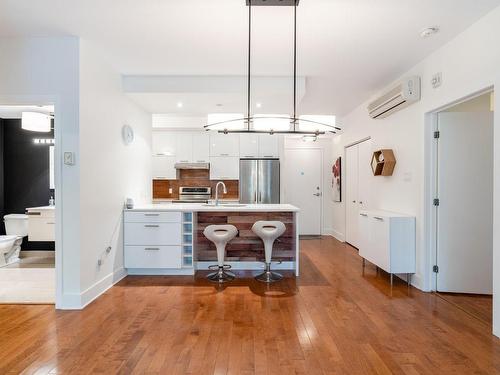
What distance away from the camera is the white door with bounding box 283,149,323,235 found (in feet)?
24.5

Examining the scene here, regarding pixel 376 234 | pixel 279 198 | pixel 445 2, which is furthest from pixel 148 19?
pixel 279 198

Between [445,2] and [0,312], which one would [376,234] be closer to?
[445,2]

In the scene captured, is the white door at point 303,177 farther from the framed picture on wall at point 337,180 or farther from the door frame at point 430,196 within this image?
the door frame at point 430,196

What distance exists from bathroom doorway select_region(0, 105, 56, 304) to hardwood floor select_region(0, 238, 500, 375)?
201 centimetres

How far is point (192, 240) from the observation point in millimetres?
4156

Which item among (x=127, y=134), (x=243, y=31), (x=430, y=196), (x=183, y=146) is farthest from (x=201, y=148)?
(x=430, y=196)

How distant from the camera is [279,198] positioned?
6688 millimetres

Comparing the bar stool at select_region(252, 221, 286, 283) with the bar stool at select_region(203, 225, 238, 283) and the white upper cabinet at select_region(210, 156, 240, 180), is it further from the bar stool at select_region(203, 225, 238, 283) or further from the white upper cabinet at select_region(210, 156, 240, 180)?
the white upper cabinet at select_region(210, 156, 240, 180)

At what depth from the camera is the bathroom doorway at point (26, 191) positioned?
483 centimetres

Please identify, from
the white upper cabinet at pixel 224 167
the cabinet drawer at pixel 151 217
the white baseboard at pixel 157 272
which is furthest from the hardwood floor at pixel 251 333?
the white upper cabinet at pixel 224 167

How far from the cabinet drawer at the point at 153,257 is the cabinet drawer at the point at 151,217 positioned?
0.34 m

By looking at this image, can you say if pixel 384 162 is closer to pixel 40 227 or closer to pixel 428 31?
pixel 428 31

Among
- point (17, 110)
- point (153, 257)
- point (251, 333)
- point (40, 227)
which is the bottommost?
point (251, 333)

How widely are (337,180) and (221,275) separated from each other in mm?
3877
